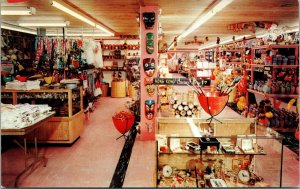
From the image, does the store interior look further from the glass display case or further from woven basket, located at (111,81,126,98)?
woven basket, located at (111,81,126,98)

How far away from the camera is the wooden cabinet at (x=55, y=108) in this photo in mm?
6879

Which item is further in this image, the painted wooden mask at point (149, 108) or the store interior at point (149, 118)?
the painted wooden mask at point (149, 108)

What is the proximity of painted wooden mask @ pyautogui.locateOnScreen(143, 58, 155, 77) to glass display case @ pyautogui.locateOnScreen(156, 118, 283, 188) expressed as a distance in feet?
10.3

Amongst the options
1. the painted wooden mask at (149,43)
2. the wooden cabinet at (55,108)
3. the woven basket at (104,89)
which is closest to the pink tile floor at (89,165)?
the wooden cabinet at (55,108)

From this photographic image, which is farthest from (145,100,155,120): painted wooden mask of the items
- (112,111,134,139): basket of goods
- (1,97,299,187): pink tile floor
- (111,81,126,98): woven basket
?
(111,81,126,98): woven basket

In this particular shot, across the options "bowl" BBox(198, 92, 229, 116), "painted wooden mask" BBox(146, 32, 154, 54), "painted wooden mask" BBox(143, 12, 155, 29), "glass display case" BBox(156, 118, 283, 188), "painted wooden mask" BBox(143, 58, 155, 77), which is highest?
"painted wooden mask" BBox(143, 12, 155, 29)

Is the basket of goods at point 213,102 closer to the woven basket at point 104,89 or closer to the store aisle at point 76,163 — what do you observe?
the store aisle at point 76,163

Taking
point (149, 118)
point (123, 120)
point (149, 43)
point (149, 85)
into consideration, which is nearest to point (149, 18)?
point (149, 43)

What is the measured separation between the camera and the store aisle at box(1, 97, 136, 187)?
200 inches

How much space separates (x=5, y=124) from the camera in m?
4.93

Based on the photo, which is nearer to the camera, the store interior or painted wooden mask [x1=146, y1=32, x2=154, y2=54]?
the store interior

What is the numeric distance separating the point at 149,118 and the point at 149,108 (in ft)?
0.83

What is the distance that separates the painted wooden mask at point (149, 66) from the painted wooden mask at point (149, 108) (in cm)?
65

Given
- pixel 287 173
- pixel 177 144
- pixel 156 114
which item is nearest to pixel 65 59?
pixel 156 114
